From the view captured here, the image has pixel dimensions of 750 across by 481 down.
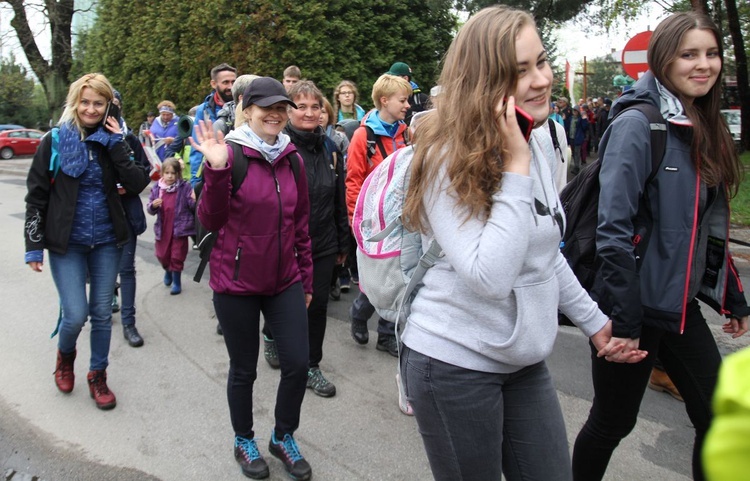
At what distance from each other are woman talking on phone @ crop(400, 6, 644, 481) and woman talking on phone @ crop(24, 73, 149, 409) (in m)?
2.67

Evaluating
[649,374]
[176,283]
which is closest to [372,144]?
[649,374]

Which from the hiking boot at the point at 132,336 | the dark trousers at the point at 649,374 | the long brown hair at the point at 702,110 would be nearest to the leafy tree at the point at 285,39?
the hiking boot at the point at 132,336

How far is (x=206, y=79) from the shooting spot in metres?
15.4

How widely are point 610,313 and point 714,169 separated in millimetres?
673

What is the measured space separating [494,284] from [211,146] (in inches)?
64.6

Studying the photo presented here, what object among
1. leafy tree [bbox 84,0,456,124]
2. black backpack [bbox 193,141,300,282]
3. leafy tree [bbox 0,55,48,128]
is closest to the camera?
black backpack [bbox 193,141,300,282]

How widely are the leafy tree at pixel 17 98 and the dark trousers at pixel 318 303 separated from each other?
41902 millimetres

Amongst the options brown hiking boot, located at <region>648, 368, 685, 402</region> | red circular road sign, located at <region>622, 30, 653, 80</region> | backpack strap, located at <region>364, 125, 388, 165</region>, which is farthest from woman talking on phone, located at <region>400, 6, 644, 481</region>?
red circular road sign, located at <region>622, 30, 653, 80</region>

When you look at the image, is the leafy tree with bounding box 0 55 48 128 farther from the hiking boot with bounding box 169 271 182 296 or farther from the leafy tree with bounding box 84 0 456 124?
the hiking boot with bounding box 169 271 182 296

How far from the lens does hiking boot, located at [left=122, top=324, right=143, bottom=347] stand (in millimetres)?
5156

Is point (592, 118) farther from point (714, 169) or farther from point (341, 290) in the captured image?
point (714, 169)

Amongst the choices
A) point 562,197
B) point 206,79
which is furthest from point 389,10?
point 562,197

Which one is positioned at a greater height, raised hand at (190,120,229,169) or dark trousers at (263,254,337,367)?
raised hand at (190,120,229,169)

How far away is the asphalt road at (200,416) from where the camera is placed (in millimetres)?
3395
